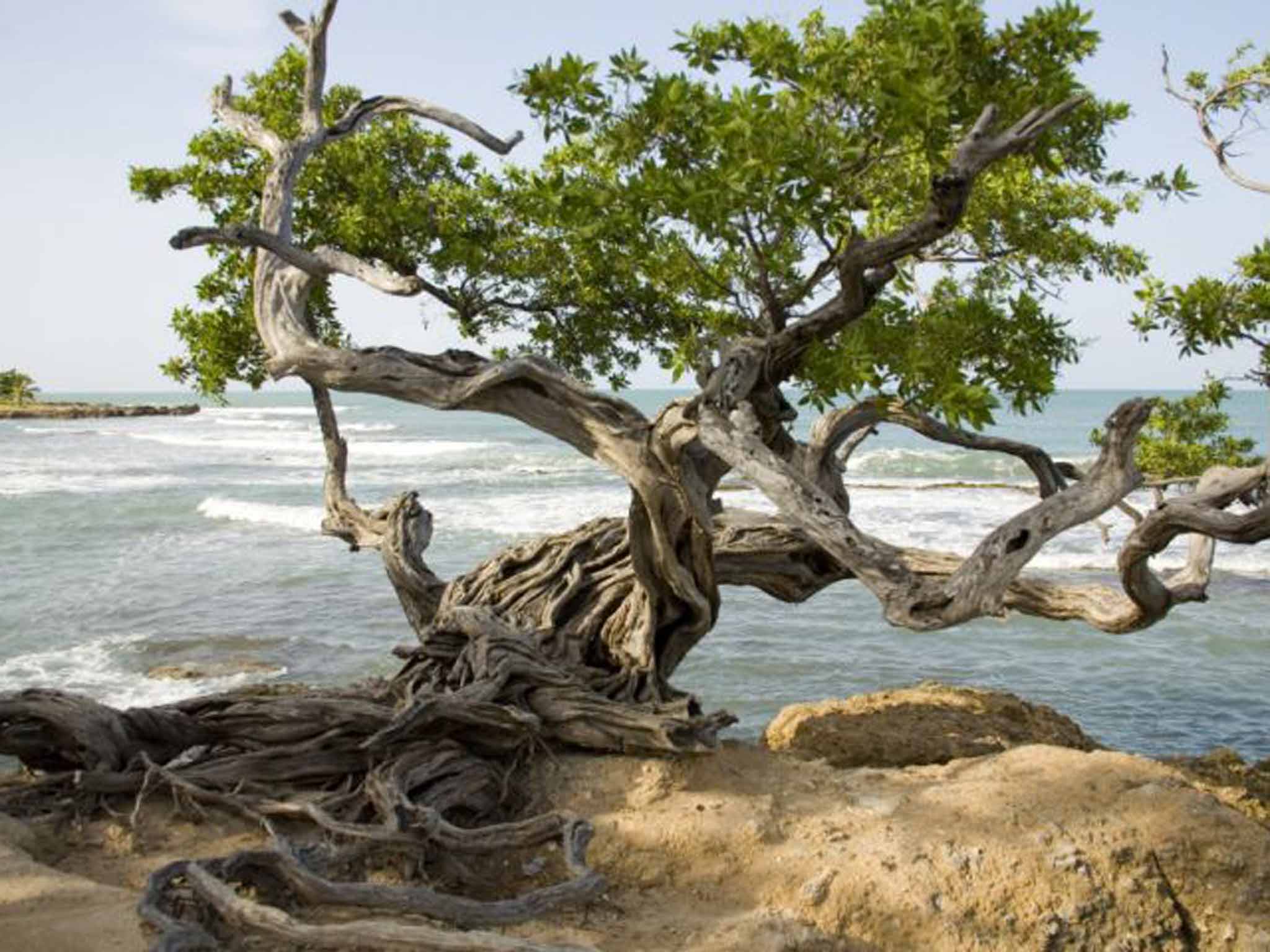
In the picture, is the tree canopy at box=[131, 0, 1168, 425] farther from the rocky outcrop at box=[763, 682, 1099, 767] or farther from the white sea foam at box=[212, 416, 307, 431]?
the white sea foam at box=[212, 416, 307, 431]

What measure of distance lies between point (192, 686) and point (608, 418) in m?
7.75

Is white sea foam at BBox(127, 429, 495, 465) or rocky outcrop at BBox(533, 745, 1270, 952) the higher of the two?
white sea foam at BBox(127, 429, 495, 465)

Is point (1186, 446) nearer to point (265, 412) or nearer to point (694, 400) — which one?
point (694, 400)

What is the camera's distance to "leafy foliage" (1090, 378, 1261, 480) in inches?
362

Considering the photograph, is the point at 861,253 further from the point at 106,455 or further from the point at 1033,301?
the point at 106,455

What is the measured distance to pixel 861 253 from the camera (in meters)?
5.65

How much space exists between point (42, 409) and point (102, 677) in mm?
75132

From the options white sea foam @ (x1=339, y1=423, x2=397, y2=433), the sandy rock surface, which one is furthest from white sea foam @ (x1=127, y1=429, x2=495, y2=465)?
the sandy rock surface

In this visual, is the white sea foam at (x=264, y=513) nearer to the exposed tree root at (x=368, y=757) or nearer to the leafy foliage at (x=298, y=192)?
the leafy foliage at (x=298, y=192)

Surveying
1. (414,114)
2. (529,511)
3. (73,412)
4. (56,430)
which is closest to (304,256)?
(414,114)

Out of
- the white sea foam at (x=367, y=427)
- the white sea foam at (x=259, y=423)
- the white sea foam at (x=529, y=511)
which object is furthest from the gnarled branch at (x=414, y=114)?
the white sea foam at (x=259, y=423)

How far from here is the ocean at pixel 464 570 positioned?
13.0m

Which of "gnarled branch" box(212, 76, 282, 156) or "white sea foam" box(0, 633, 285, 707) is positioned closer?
"gnarled branch" box(212, 76, 282, 156)

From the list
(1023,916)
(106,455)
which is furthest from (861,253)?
(106,455)
